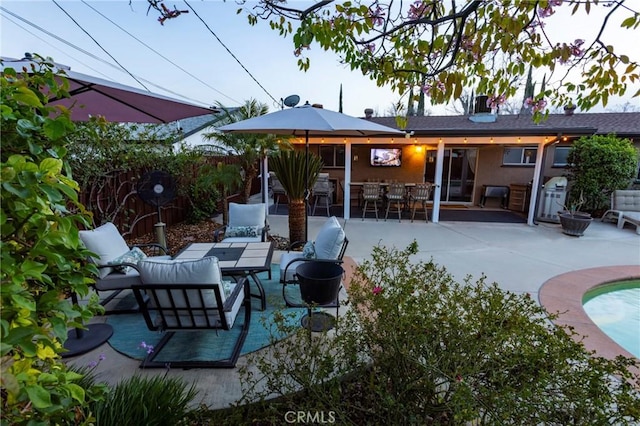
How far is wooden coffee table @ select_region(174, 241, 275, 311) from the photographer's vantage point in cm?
347

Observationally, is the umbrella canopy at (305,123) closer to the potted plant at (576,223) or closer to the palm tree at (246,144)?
the palm tree at (246,144)

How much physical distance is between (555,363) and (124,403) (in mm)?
2362

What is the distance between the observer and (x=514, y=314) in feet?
6.03

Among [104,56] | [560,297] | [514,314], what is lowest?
[560,297]

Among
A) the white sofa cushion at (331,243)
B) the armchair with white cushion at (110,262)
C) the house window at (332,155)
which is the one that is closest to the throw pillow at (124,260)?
the armchair with white cushion at (110,262)

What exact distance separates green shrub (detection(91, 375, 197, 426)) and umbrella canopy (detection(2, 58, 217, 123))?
2146mm

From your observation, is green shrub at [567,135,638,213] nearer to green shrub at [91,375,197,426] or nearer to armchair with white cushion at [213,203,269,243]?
armchair with white cushion at [213,203,269,243]

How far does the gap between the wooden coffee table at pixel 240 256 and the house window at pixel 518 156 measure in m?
10.1

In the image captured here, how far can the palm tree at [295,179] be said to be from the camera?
552 centimetres

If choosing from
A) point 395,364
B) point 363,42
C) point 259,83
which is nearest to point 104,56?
point 259,83

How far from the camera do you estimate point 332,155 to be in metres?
11.5

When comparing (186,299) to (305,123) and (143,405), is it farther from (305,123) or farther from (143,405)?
(305,123)

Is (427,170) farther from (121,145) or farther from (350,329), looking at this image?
(350,329)

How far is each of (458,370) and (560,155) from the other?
1188cm
